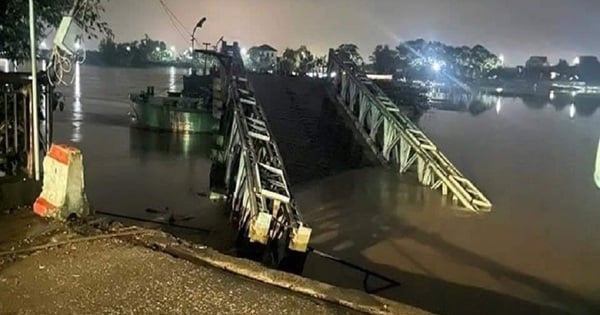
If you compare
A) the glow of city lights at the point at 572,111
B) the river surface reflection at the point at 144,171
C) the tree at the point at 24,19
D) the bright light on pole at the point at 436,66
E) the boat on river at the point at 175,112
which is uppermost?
the bright light on pole at the point at 436,66

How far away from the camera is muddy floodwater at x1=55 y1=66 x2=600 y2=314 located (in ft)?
39.2

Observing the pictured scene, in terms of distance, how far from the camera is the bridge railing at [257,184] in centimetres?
1089

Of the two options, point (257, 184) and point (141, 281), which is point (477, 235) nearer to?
point (257, 184)

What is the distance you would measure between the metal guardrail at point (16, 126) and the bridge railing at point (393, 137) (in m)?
13.0

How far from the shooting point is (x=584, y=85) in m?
128

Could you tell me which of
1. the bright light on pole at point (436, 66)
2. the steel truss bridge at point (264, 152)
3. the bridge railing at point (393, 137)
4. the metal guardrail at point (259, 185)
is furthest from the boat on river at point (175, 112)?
the bright light on pole at point (436, 66)

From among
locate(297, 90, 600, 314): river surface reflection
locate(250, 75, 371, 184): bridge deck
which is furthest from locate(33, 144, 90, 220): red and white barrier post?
Result: locate(250, 75, 371, 184): bridge deck

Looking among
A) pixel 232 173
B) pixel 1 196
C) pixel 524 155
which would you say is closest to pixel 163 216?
pixel 232 173

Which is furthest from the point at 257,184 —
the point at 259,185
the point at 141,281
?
the point at 141,281

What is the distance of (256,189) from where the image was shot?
12.1 meters

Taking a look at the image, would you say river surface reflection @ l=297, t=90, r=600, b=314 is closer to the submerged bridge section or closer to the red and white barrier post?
the submerged bridge section

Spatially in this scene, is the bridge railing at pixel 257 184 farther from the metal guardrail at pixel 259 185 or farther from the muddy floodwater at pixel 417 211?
the muddy floodwater at pixel 417 211

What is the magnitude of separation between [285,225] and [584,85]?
441 feet

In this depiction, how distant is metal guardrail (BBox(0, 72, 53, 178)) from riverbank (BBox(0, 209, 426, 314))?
194cm
